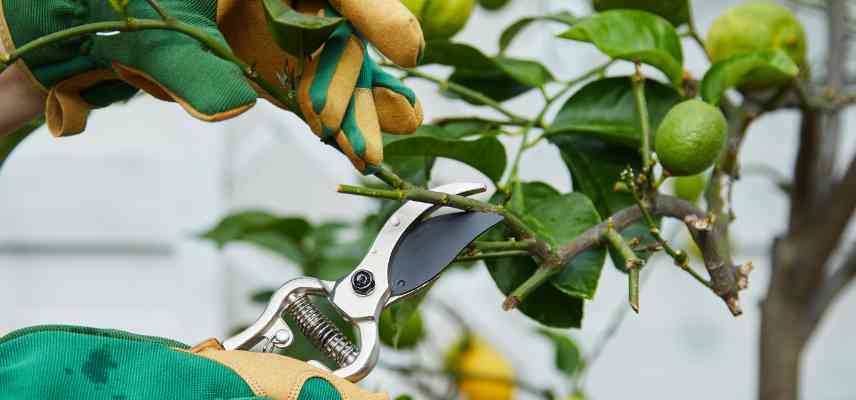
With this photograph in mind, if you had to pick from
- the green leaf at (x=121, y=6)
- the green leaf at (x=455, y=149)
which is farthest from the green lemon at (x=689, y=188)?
the green leaf at (x=121, y=6)

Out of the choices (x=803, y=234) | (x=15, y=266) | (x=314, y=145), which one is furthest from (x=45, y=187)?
(x=803, y=234)

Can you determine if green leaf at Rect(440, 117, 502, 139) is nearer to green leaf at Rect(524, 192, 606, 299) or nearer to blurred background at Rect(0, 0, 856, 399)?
green leaf at Rect(524, 192, 606, 299)

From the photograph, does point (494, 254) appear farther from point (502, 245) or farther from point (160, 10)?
point (160, 10)

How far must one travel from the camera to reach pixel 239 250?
1.47 m

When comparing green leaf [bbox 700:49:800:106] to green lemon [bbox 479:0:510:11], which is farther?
green lemon [bbox 479:0:510:11]

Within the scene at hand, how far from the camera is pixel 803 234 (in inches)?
26.9

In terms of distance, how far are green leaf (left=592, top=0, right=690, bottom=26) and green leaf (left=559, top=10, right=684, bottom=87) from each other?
0.13ft

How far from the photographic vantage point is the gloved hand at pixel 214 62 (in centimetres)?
31

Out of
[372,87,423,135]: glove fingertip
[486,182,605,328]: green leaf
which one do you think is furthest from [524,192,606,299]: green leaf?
[372,87,423,135]: glove fingertip

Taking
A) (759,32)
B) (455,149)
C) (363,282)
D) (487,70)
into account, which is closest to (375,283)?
(363,282)

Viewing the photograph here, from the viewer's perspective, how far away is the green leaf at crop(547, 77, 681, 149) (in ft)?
1.56

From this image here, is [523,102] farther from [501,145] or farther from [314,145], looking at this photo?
[501,145]

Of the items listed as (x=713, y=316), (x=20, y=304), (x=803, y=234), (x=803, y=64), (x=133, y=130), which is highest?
(x=803, y=64)

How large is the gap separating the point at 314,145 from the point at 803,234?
0.89 meters
